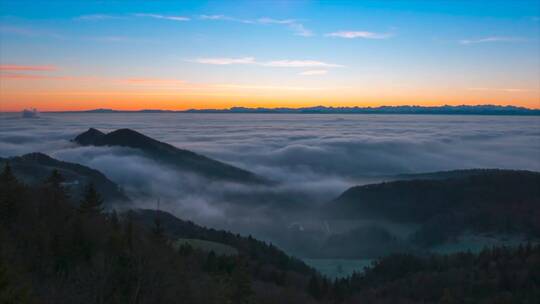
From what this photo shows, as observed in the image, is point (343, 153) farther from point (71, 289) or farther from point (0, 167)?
point (71, 289)

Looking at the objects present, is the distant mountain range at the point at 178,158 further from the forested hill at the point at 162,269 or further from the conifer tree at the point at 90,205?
the conifer tree at the point at 90,205

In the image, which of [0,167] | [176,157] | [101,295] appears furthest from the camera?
[176,157]

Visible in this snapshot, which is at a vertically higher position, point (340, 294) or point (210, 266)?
point (210, 266)

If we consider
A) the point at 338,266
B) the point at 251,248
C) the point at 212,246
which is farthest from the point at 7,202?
the point at 338,266

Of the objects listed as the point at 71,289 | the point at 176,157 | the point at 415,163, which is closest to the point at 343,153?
the point at 415,163

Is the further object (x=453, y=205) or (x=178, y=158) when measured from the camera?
(x=178, y=158)

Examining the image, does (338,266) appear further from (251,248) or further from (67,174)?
(67,174)

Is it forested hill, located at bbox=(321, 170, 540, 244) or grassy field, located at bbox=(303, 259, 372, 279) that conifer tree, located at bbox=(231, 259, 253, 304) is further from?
forested hill, located at bbox=(321, 170, 540, 244)

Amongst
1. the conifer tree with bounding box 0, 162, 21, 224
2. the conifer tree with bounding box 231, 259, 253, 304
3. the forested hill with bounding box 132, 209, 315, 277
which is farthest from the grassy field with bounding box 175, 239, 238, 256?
the conifer tree with bounding box 231, 259, 253, 304
